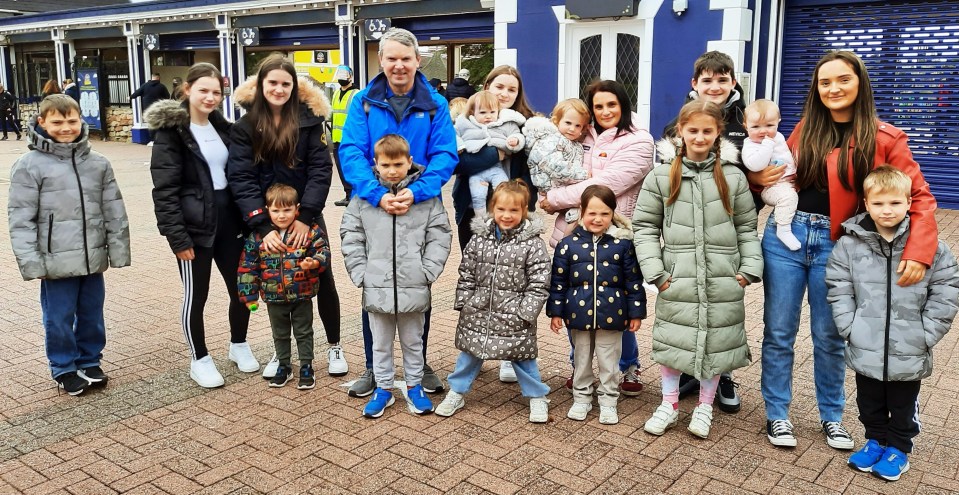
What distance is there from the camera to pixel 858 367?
3469mm

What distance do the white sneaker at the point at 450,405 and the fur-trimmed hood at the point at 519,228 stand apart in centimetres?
84

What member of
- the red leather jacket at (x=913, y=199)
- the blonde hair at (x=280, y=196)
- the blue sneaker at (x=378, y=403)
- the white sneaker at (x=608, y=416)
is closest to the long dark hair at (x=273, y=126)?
the blonde hair at (x=280, y=196)

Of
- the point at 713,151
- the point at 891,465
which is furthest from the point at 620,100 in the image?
the point at 891,465

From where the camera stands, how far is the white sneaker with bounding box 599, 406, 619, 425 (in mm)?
4066

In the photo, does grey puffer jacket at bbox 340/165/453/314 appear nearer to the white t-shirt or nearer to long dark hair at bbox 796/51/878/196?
the white t-shirt

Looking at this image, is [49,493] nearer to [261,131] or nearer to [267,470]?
Result: [267,470]

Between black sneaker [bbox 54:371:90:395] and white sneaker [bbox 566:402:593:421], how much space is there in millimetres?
2597

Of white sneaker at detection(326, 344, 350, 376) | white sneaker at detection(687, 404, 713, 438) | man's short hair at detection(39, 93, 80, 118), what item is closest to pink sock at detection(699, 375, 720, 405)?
white sneaker at detection(687, 404, 713, 438)

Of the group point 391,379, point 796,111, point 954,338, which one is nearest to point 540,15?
point 796,111

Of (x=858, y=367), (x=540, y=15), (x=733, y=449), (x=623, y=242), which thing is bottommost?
(x=733, y=449)

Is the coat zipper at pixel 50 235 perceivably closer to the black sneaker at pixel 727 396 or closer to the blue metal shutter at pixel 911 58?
the black sneaker at pixel 727 396

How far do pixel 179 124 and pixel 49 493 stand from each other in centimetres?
192

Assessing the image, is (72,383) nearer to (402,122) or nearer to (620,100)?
(402,122)

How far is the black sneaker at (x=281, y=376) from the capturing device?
4570 mm
